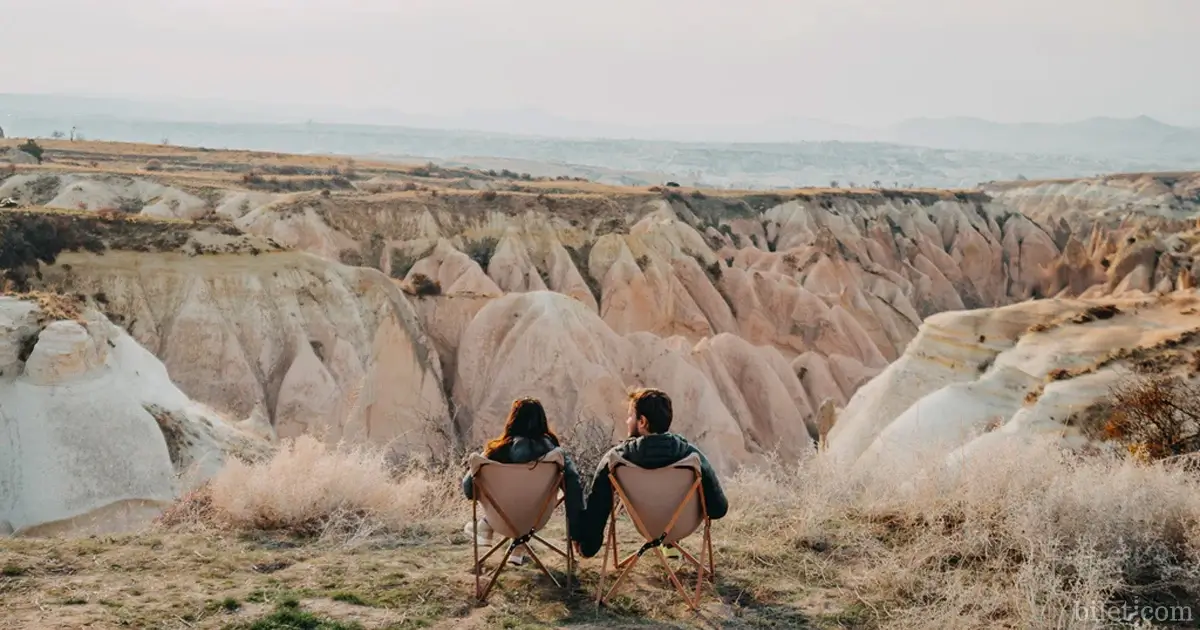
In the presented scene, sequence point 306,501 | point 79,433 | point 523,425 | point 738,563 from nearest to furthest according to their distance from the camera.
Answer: point 523,425
point 738,563
point 306,501
point 79,433

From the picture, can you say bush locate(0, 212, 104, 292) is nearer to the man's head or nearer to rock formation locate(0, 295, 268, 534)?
rock formation locate(0, 295, 268, 534)

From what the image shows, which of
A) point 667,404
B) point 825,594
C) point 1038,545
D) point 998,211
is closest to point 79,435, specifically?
point 667,404

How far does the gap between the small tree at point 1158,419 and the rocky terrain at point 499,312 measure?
1156 mm

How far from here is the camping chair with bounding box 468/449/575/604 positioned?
4.87m

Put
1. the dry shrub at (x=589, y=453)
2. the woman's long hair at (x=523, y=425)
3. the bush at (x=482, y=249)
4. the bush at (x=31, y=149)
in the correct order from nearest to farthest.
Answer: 1. the woman's long hair at (x=523, y=425)
2. the dry shrub at (x=589, y=453)
3. the bush at (x=482, y=249)
4. the bush at (x=31, y=149)

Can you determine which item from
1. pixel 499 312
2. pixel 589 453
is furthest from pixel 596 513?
pixel 499 312

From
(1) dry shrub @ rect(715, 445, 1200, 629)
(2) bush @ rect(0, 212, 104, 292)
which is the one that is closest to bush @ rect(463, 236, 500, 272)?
(2) bush @ rect(0, 212, 104, 292)

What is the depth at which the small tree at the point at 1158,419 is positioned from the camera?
762 cm

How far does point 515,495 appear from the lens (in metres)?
4.95

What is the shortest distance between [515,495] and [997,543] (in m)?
2.91

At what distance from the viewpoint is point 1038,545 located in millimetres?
4867

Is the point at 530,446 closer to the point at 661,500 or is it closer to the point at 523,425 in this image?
the point at 523,425

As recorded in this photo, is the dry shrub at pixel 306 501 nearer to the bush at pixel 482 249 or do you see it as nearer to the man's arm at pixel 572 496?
the man's arm at pixel 572 496

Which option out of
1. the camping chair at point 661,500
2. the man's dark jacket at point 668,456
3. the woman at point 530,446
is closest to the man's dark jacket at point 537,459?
the woman at point 530,446
